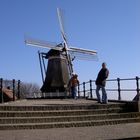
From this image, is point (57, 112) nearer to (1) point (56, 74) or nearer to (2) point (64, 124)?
(2) point (64, 124)

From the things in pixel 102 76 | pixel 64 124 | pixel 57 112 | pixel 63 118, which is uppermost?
pixel 102 76

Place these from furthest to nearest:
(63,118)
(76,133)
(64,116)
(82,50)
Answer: (82,50) → (64,116) → (63,118) → (76,133)

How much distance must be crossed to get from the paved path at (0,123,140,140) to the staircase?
1.78 feet

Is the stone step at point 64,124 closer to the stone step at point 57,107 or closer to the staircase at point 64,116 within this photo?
the staircase at point 64,116

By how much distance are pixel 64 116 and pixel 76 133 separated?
2.43 metres

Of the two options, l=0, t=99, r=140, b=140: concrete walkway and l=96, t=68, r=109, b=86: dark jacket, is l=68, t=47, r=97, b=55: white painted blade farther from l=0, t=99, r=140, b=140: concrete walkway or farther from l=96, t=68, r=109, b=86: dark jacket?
l=0, t=99, r=140, b=140: concrete walkway

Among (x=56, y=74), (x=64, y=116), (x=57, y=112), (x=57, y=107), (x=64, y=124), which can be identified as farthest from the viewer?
(x=56, y=74)

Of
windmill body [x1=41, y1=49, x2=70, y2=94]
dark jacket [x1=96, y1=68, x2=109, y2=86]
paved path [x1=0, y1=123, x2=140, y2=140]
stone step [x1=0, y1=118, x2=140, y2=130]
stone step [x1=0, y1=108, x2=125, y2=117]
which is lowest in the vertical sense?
paved path [x1=0, y1=123, x2=140, y2=140]

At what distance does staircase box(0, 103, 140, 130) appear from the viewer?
39.9 feet

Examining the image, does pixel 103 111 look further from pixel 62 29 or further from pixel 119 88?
pixel 62 29

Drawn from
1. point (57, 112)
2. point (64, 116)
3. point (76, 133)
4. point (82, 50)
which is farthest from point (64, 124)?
point (82, 50)

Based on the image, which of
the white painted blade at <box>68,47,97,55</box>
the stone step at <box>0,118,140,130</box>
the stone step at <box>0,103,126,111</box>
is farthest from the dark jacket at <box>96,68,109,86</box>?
the white painted blade at <box>68,47,97,55</box>

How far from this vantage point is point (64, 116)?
13.3 metres

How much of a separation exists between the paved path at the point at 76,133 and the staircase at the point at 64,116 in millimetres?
542
